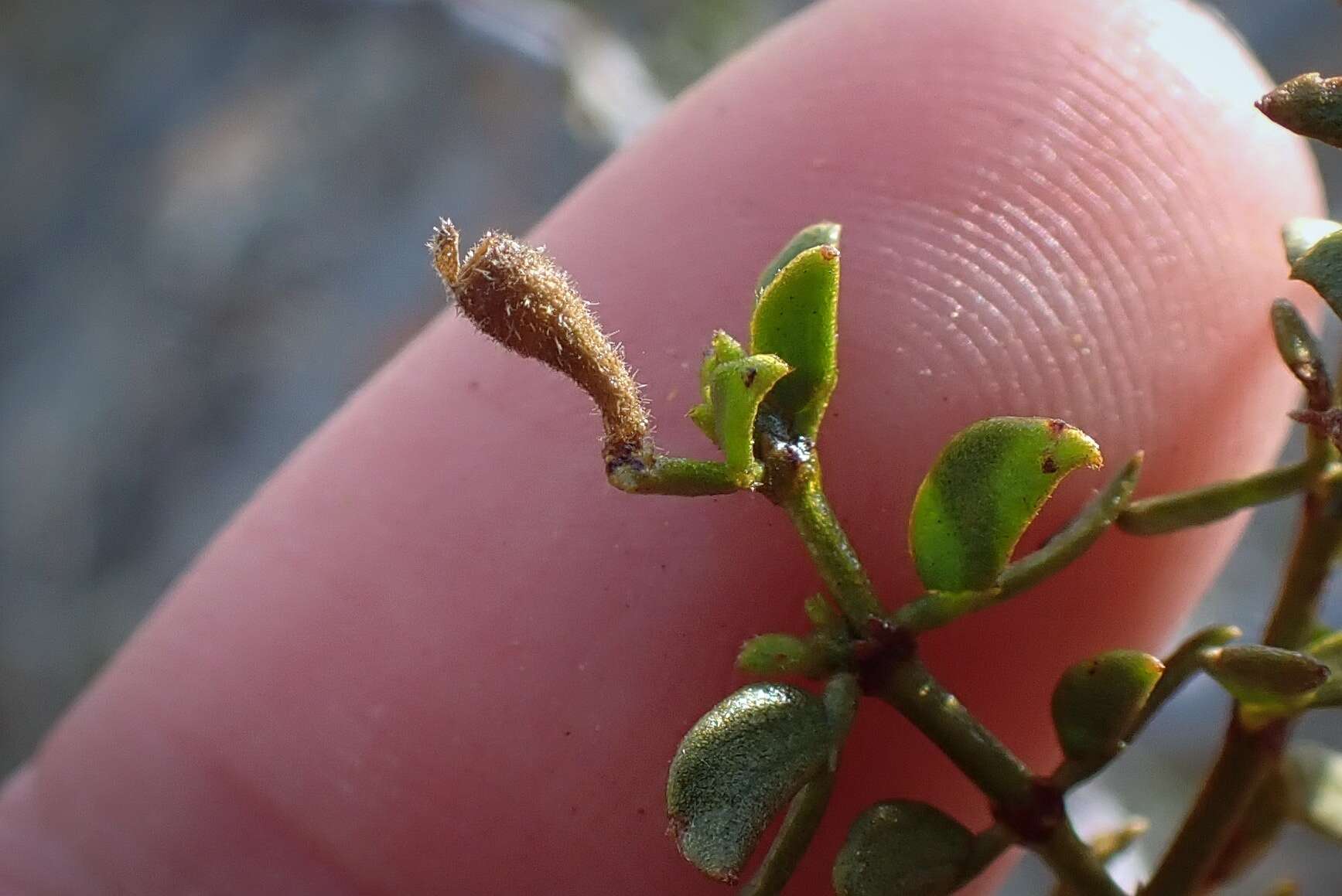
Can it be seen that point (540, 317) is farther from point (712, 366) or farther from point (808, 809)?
point (808, 809)

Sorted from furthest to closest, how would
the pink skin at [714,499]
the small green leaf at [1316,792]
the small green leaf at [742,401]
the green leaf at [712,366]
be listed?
the pink skin at [714,499], the small green leaf at [1316,792], the green leaf at [712,366], the small green leaf at [742,401]

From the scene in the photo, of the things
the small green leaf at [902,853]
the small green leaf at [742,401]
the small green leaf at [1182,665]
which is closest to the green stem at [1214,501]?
the small green leaf at [1182,665]

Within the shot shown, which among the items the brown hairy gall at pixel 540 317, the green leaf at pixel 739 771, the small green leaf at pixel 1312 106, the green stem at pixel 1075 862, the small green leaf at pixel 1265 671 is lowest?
the green leaf at pixel 739 771

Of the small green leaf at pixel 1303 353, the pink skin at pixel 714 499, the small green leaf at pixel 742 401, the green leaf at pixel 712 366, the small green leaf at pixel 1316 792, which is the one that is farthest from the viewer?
the pink skin at pixel 714 499

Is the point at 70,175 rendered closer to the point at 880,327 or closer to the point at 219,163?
the point at 219,163

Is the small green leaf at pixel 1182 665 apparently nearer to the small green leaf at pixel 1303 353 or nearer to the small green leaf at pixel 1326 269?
the small green leaf at pixel 1303 353

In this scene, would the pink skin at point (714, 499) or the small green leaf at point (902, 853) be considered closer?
the small green leaf at point (902, 853)

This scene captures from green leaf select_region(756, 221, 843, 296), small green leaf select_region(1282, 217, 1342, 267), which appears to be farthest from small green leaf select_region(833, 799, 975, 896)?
small green leaf select_region(1282, 217, 1342, 267)

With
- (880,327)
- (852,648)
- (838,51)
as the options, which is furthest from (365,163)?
(852,648)
